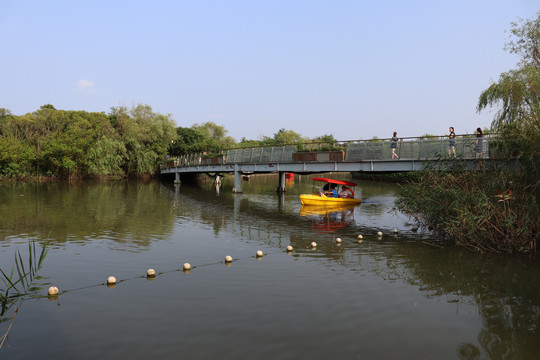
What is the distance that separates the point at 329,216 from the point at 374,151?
511cm

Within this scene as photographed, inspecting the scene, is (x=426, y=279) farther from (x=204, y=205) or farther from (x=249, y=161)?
(x=249, y=161)

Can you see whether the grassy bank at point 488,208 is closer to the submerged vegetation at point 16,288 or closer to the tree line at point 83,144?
the submerged vegetation at point 16,288

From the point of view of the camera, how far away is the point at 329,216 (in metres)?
23.6

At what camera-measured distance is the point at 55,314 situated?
7793mm

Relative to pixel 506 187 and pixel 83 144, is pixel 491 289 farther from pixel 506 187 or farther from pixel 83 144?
pixel 83 144

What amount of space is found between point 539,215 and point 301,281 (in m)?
7.86

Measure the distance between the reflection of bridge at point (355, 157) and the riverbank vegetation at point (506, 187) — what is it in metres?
1.11

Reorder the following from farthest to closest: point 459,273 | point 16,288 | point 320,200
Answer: point 320,200, point 459,273, point 16,288

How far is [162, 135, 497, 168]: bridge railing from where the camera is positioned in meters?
17.2

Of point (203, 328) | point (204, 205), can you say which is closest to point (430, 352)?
point (203, 328)

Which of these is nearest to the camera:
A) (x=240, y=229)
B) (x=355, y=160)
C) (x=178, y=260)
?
(x=178, y=260)

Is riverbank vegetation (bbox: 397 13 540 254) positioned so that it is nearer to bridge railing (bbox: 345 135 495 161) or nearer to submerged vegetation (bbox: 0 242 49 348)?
bridge railing (bbox: 345 135 495 161)

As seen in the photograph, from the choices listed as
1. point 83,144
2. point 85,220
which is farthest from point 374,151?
point 83,144

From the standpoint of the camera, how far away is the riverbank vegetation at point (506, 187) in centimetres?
1258
